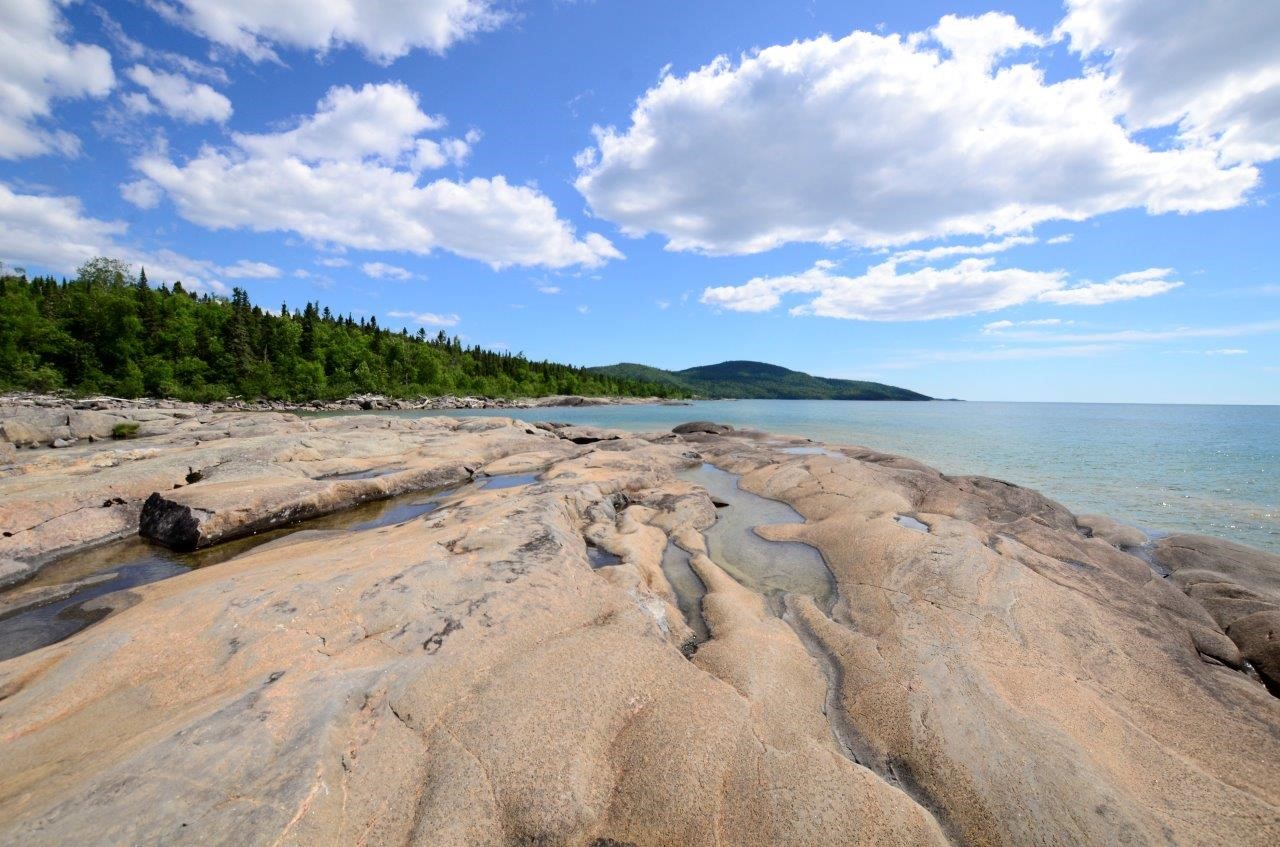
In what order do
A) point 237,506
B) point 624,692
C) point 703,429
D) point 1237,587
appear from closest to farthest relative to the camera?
1. point 624,692
2. point 1237,587
3. point 237,506
4. point 703,429

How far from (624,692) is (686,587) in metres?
4.16

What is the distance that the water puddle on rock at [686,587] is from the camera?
7691 millimetres

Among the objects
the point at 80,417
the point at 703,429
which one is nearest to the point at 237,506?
the point at 80,417

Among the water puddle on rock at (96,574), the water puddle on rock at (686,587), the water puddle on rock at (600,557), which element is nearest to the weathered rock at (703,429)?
the water puddle on rock at (96,574)

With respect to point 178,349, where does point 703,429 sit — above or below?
below

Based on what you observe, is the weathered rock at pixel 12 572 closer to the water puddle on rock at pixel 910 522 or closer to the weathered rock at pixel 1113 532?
the water puddle on rock at pixel 910 522

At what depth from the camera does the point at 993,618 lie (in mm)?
7473

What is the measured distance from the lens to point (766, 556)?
1128cm

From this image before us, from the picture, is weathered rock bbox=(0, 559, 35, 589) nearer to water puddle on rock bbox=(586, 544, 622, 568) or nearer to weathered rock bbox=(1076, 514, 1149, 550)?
water puddle on rock bbox=(586, 544, 622, 568)

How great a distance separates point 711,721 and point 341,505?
1326 cm

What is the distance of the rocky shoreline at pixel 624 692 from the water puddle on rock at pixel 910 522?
1519 mm

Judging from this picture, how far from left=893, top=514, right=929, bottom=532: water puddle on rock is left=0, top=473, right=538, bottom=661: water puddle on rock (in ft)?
44.2

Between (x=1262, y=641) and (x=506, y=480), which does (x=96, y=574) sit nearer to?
(x=506, y=480)

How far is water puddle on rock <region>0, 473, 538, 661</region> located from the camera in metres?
7.21
